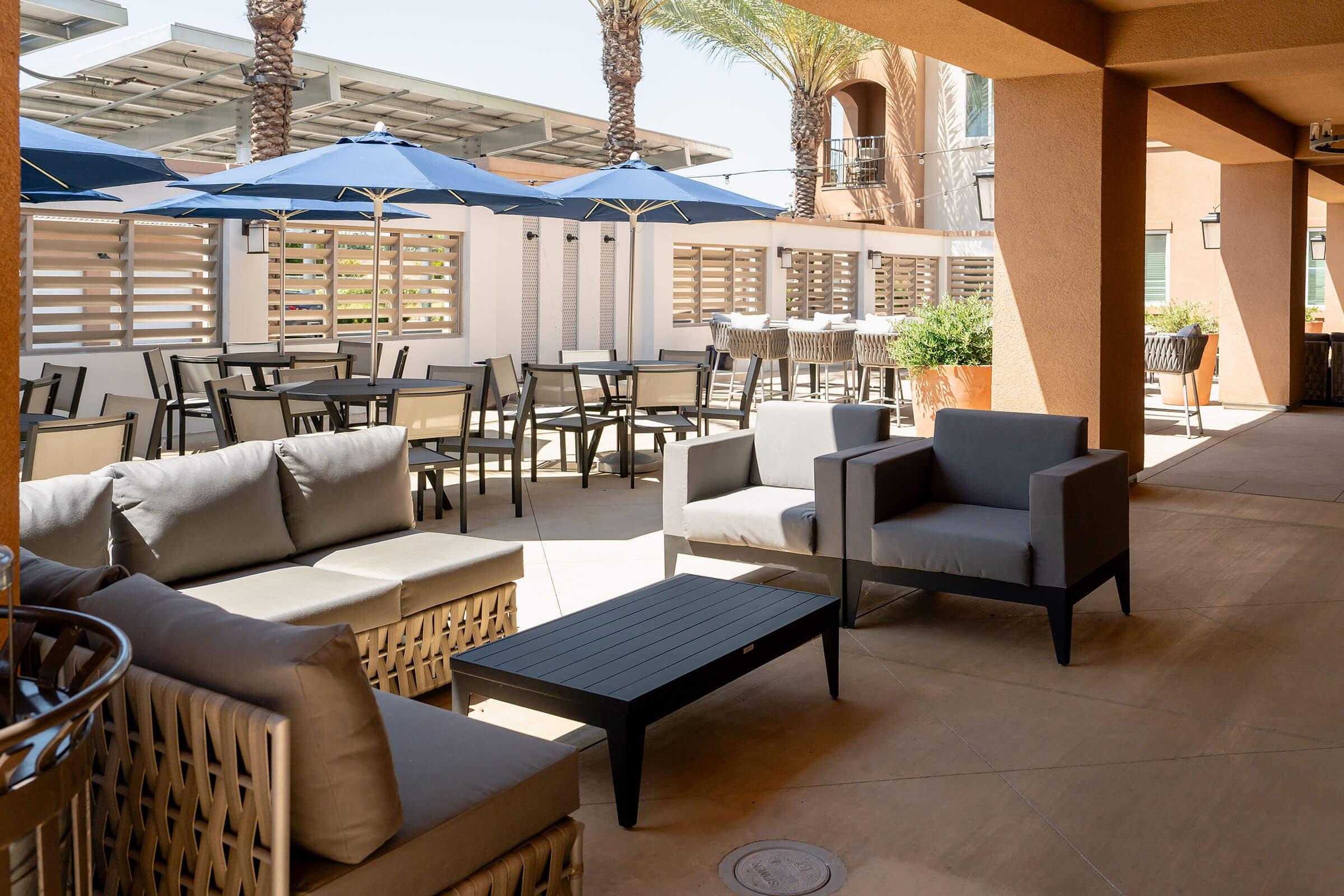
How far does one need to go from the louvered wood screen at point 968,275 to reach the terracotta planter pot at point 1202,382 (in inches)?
405

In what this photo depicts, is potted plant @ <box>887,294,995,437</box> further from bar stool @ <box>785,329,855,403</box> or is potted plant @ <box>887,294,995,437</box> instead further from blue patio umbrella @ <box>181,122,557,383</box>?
blue patio umbrella @ <box>181,122,557,383</box>

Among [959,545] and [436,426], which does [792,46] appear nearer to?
[436,426]

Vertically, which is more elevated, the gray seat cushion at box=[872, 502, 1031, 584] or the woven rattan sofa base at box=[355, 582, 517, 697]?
the gray seat cushion at box=[872, 502, 1031, 584]

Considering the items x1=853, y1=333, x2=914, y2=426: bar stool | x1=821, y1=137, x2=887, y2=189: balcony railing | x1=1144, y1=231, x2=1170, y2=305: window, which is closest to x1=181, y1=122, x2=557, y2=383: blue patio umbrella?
x1=853, y1=333, x2=914, y2=426: bar stool

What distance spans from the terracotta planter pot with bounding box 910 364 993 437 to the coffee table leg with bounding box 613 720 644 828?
262 inches

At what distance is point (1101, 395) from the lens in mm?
7516

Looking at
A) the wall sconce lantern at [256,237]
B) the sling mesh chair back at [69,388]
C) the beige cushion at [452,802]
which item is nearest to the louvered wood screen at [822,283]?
the wall sconce lantern at [256,237]

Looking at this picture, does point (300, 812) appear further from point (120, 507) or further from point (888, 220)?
point (888, 220)

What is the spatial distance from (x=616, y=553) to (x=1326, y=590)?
333 centimetres

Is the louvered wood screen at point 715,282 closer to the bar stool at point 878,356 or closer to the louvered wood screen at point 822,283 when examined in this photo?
the louvered wood screen at point 822,283

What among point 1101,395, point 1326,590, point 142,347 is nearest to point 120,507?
point 1326,590

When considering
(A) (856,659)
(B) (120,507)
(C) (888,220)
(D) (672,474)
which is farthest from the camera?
(C) (888,220)

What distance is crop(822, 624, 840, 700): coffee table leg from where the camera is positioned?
12.5 ft

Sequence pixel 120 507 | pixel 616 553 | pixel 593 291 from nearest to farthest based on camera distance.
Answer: pixel 120 507 < pixel 616 553 < pixel 593 291
